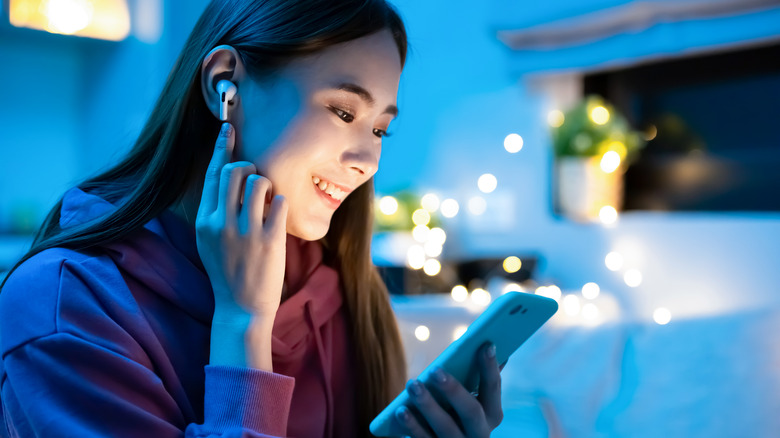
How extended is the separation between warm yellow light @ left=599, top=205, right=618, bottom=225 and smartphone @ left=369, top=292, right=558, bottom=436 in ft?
3.44

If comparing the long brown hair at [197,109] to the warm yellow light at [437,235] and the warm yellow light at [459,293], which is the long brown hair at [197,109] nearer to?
the warm yellow light at [459,293]

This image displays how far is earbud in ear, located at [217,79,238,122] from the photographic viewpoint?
0.76 metres

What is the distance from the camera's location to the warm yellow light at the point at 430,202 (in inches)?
80.7

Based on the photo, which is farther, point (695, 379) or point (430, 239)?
point (430, 239)

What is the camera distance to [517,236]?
6.38 ft

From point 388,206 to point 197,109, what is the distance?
3.89 ft

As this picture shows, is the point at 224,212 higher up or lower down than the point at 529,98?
lower down

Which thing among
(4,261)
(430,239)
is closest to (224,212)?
(430,239)

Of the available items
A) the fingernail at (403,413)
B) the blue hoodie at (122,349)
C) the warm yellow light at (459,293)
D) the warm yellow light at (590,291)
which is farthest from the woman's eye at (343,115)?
the warm yellow light at (590,291)

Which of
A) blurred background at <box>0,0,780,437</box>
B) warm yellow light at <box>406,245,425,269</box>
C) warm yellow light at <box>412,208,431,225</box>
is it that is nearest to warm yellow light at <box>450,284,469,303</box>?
blurred background at <box>0,0,780,437</box>

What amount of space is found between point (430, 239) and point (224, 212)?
128 cm

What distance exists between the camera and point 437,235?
6.47 ft

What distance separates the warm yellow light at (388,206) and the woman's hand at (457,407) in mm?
1264

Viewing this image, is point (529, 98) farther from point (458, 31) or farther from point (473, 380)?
point (473, 380)
